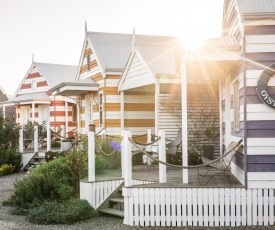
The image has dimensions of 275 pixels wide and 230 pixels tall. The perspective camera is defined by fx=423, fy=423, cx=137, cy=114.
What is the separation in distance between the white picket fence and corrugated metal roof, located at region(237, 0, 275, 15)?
3.50 metres

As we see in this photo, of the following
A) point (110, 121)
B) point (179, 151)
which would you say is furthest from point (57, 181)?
point (110, 121)

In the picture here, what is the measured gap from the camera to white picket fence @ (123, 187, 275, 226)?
809 centimetres

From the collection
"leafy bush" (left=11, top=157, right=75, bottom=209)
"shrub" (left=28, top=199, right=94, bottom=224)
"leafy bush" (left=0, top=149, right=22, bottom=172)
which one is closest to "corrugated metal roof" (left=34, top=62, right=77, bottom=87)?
"leafy bush" (left=0, top=149, right=22, bottom=172)

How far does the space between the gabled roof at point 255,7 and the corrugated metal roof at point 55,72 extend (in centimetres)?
2094

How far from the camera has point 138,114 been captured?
18031 millimetres

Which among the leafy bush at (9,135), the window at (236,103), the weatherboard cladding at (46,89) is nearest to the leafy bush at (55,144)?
the leafy bush at (9,135)

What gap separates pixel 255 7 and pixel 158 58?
25.0ft

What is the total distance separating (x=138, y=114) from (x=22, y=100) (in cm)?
1272

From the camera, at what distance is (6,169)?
656 inches

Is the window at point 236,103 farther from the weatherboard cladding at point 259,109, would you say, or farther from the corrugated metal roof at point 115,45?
the corrugated metal roof at point 115,45

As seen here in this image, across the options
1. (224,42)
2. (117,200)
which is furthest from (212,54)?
(117,200)

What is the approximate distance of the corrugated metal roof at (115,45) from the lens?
1828 centimetres

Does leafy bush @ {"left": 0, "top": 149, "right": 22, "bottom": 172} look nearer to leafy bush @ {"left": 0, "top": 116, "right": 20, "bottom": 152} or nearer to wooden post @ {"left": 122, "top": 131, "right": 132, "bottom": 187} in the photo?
leafy bush @ {"left": 0, "top": 116, "right": 20, "bottom": 152}

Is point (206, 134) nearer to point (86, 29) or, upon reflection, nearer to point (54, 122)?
point (86, 29)
